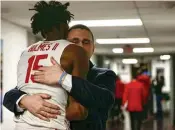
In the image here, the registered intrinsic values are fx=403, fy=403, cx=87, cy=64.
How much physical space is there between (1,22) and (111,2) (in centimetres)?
269

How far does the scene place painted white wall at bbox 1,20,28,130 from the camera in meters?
8.03

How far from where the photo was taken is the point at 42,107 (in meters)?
2.25

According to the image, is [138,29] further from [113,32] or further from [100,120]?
[100,120]

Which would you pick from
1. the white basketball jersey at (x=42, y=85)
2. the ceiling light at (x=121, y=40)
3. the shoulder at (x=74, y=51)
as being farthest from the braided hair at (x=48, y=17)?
the ceiling light at (x=121, y=40)

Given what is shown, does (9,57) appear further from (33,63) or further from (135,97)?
(33,63)

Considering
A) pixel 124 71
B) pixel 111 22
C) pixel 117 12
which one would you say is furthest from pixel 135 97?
pixel 124 71

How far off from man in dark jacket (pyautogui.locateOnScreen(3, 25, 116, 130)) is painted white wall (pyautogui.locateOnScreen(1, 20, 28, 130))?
5367 mm

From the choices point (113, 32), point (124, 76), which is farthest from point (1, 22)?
point (124, 76)

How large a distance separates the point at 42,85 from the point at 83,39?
0.72m

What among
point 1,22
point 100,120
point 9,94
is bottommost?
point 100,120

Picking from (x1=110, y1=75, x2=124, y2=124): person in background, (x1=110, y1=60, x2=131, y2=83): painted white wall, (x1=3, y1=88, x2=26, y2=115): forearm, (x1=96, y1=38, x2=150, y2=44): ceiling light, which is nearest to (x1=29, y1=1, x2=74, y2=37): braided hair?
(x1=3, y1=88, x2=26, y2=115): forearm

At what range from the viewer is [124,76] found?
970 inches

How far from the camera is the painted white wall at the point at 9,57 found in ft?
26.3

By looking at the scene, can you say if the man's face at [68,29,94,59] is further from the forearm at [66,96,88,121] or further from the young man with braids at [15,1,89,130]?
the forearm at [66,96,88,121]
